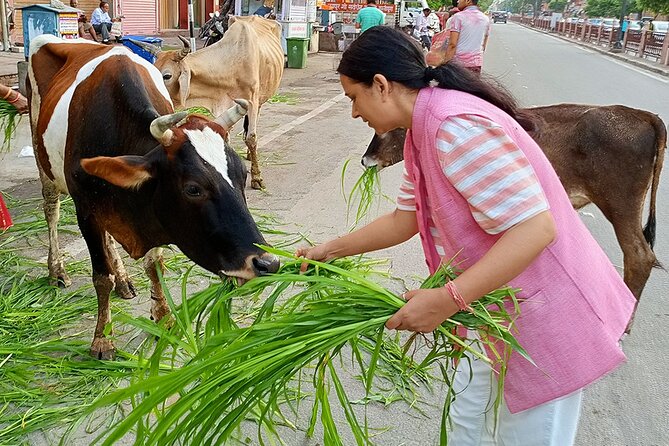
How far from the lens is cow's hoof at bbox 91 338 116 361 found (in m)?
3.44

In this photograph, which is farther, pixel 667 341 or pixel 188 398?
pixel 667 341

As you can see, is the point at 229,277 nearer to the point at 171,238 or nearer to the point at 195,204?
the point at 195,204

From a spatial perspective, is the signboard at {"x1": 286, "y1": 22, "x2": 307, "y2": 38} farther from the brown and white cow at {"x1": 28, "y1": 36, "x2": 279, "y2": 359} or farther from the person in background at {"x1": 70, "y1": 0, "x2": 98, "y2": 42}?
the brown and white cow at {"x1": 28, "y1": 36, "x2": 279, "y2": 359}

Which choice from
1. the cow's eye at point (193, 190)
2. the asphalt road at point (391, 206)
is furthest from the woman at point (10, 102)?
the cow's eye at point (193, 190)

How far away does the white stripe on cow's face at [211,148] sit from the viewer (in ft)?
9.15

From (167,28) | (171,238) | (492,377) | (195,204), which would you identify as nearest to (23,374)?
(171,238)

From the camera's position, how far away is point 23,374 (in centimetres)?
321

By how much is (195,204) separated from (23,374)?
4.32ft

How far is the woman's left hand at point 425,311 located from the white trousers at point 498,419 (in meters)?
0.30

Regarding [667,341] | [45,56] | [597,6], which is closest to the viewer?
[667,341]

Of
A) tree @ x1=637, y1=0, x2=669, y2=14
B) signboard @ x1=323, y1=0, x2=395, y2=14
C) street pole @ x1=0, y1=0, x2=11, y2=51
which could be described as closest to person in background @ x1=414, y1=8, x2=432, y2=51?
signboard @ x1=323, y1=0, x2=395, y2=14

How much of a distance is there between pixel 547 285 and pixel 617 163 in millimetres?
2382

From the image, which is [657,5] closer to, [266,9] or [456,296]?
[266,9]

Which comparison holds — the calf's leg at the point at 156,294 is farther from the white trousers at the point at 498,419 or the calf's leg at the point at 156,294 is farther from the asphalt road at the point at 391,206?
the white trousers at the point at 498,419
